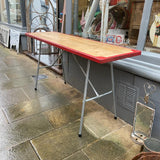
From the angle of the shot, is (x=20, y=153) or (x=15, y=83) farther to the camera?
(x=15, y=83)

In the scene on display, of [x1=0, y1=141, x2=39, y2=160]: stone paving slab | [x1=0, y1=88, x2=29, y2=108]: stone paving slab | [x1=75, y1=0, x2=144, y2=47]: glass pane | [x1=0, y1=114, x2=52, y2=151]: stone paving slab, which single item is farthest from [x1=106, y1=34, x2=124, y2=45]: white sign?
[x1=0, y1=141, x2=39, y2=160]: stone paving slab

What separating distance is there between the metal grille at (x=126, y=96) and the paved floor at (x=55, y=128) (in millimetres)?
283

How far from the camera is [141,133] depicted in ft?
6.66

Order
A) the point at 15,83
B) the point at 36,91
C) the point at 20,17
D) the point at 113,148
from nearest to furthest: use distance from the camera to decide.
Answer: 1. the point at 113,148
2. the point at 36,91
3. the point at 15,83
4. the point at 20,17

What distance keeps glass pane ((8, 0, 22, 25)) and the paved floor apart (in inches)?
163

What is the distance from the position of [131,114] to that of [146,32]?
1143 mm

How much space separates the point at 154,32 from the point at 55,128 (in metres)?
1.86

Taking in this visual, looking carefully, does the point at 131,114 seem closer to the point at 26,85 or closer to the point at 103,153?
the point at 103,153

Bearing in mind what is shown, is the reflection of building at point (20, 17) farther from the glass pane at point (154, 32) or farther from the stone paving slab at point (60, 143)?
the stone paving slab at point (60, 143)

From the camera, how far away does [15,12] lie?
6.88m

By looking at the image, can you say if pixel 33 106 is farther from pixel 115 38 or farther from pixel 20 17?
pixel 20 17

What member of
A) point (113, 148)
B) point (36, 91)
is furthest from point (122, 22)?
point (36, 91)

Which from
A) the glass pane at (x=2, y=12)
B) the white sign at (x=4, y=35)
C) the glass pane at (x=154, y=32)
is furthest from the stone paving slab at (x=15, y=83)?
the glass pane at (x=2, y=12)

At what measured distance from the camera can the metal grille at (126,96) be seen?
2178mm
